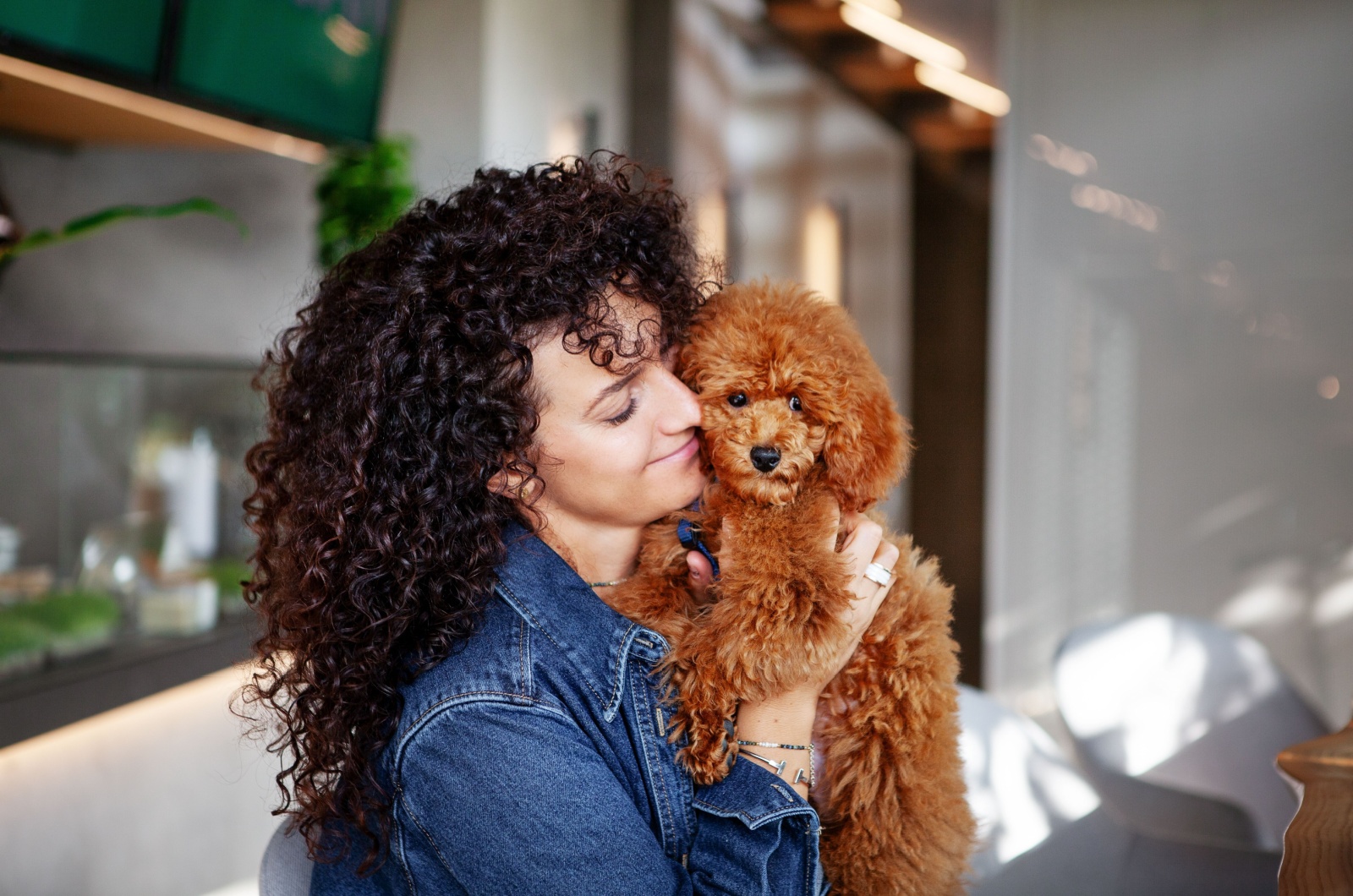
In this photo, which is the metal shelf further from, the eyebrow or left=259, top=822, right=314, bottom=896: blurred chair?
the eyebrow

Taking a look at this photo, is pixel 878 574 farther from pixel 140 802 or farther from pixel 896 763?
pixel 140 802

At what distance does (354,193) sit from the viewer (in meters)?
3.04

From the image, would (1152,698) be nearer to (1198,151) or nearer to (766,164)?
(1198,151)

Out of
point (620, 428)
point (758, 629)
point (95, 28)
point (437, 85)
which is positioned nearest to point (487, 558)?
point (620, 428)

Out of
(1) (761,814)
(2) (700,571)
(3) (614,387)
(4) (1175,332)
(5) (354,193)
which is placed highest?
(5) (354,193)

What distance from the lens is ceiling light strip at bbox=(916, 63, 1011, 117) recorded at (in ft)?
13.7

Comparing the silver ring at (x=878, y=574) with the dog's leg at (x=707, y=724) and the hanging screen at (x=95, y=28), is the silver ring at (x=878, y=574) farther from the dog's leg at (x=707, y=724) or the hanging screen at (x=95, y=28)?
the hanging screen at (x=95, y=28)

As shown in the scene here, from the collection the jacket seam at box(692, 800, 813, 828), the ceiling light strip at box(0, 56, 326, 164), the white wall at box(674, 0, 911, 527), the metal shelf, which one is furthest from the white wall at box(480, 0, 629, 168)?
the jacket seam at box(692, 800, 813, 828)

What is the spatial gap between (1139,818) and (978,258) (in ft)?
9.58

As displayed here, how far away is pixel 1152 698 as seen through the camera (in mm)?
2012

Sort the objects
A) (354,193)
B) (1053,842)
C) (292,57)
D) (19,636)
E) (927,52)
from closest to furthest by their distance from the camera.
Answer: (1053,842)
(19,636)
(292,57)
(354,193)
(927,52)

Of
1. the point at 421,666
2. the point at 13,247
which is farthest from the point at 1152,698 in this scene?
the point at 13,247

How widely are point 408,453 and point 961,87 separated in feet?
→ 12.5

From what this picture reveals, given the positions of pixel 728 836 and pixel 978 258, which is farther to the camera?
pixel 978 258
